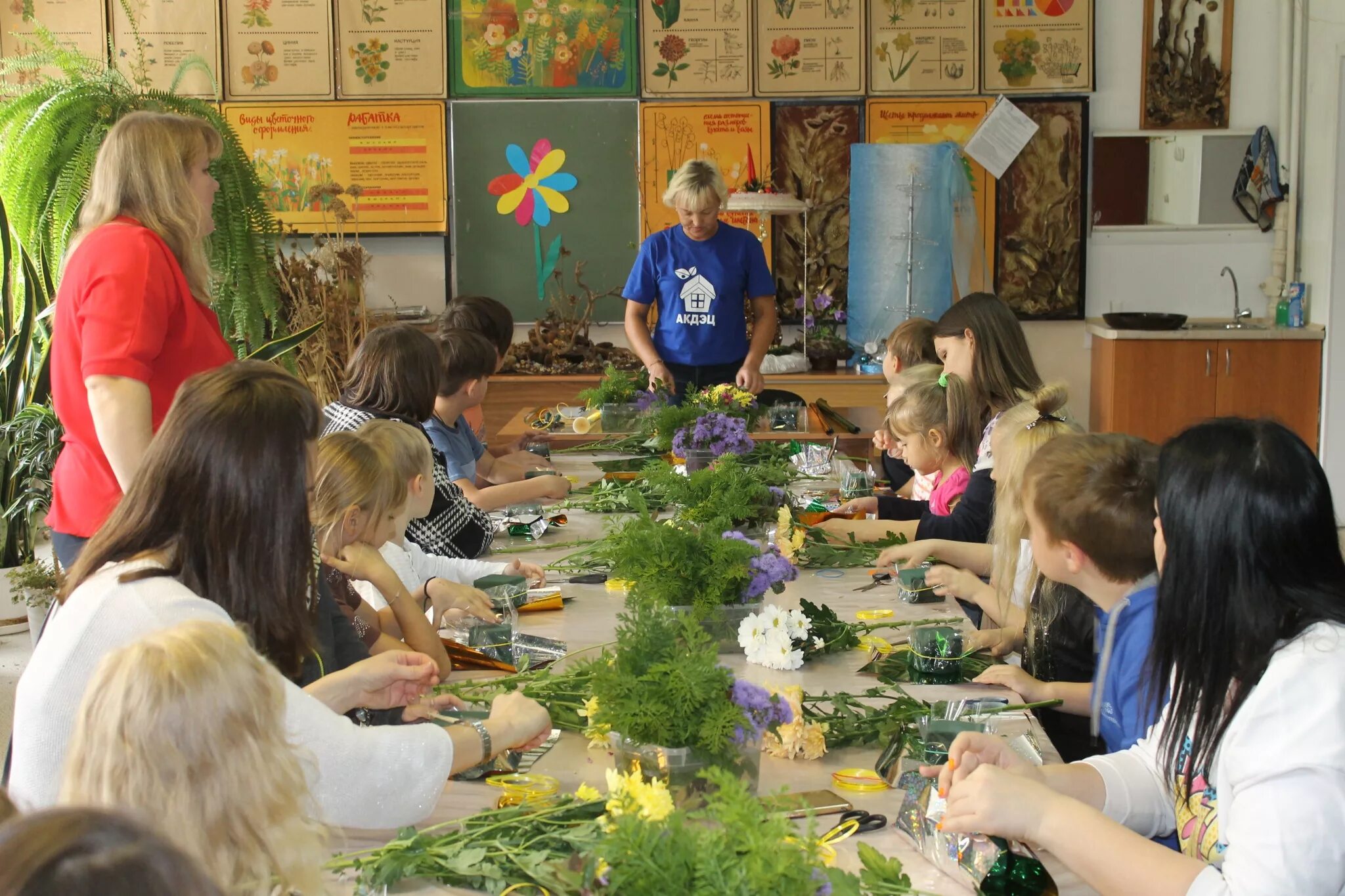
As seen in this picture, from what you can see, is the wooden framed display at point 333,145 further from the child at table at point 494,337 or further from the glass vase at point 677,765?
the glass vase at point 677,765

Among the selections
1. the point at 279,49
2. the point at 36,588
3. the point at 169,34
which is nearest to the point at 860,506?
the point at 36,588

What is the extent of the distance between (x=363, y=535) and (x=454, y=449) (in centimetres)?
135

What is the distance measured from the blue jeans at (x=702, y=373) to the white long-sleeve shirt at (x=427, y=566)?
2.73 m

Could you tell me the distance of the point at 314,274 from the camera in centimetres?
670

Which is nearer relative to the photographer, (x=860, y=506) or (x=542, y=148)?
(x=860, y=506)

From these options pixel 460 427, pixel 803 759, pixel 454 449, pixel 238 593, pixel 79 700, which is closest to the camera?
pixel 79 700

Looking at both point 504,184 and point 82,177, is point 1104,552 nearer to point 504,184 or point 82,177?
point 82,177

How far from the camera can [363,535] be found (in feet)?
7.65

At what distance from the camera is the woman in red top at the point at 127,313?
2.47m

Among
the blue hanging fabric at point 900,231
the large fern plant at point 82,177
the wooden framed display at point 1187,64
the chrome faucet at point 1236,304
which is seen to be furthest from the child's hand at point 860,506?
the wooden framed display at point 1187,64

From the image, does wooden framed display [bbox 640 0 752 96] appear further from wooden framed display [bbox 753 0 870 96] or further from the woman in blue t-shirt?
the woman in blue t-shirt

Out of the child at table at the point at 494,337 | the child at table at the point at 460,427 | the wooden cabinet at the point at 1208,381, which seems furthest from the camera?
the wooden cabinet at the point at 1208,381

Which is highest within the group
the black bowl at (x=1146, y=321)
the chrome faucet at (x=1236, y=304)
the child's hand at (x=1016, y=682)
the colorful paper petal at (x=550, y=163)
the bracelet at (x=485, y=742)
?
the colorful paper petal at (x=550, y=163)

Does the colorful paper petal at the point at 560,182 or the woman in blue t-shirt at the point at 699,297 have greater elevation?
the colorful paper petal at the point at 560,182
